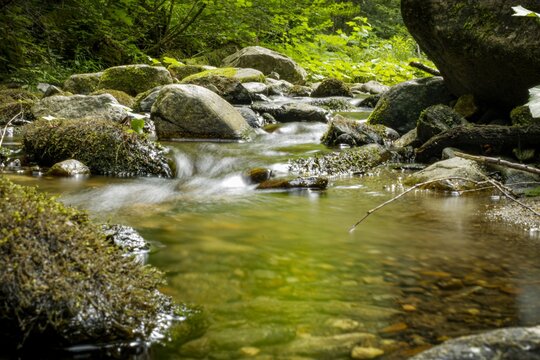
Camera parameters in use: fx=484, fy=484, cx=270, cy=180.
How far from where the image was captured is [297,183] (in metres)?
5.27

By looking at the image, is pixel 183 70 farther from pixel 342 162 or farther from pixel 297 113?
pixel 342 162

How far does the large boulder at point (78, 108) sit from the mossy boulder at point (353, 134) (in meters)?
3.25

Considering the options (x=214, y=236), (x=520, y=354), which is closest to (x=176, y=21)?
(x=214, y=236)

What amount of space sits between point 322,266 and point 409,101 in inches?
258

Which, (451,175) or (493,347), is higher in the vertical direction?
(451,175)

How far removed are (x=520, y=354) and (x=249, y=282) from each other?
129 cm

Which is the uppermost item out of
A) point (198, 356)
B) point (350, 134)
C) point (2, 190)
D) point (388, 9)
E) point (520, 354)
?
point (388, 9)

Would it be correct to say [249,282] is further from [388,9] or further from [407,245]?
[388,9]

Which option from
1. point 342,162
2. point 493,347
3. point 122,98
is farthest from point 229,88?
point 493,347

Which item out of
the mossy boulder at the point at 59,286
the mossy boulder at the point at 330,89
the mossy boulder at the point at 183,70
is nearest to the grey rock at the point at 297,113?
the mossy boulder at the point at 330,89

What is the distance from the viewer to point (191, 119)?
752 centimetres

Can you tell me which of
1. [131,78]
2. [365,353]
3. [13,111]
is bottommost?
[365,353]

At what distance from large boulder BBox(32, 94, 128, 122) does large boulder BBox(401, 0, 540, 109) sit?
15.4ft

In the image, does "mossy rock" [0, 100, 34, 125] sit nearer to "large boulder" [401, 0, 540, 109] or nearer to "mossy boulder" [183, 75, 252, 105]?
"mossy boulder" [183, 75, 252, 105]
